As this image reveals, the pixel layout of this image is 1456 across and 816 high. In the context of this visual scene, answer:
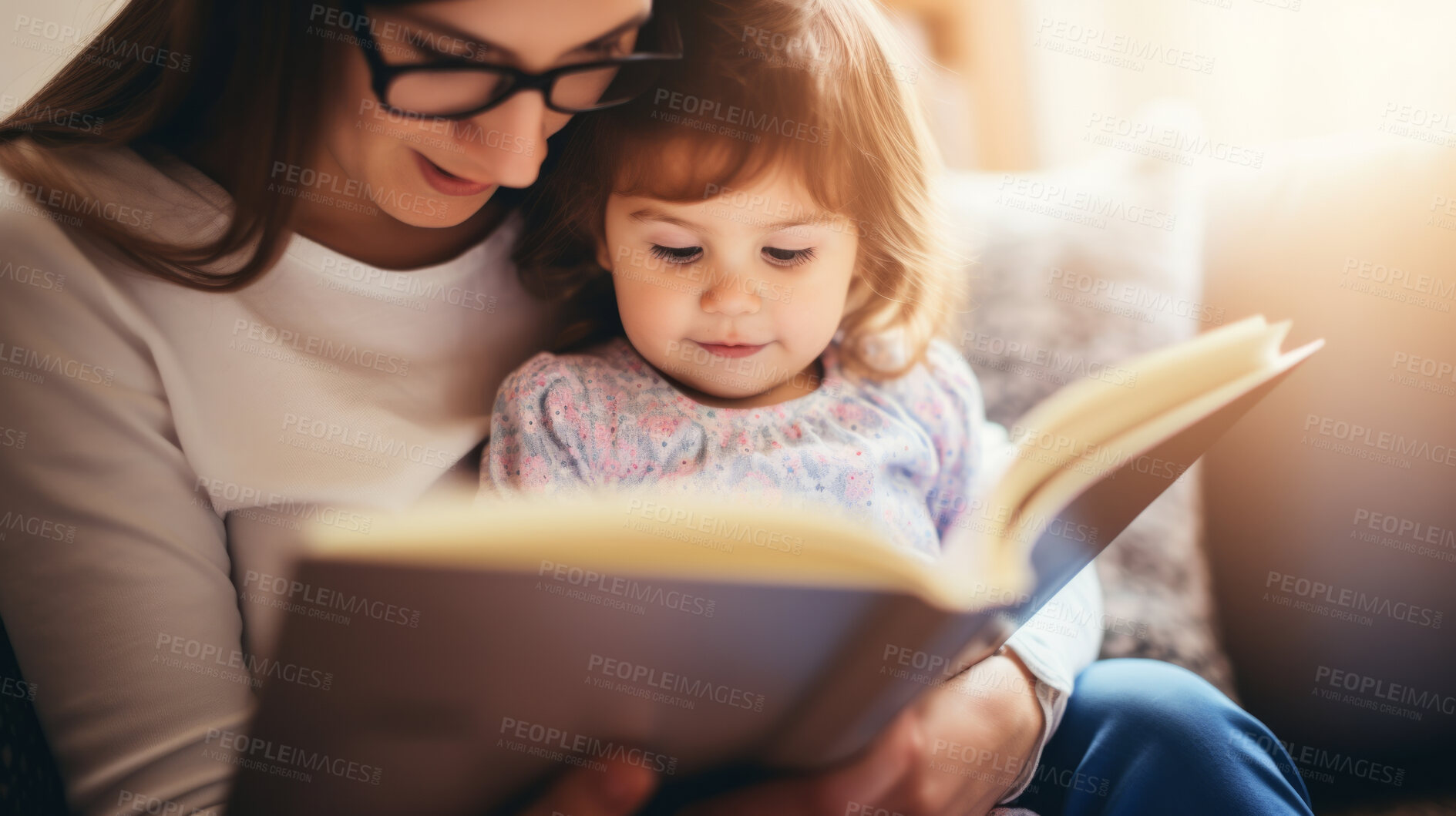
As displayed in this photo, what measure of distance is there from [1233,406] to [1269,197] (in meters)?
0.67

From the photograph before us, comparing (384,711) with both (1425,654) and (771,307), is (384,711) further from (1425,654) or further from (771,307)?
(1425,654)

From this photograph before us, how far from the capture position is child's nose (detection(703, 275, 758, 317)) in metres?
0.76

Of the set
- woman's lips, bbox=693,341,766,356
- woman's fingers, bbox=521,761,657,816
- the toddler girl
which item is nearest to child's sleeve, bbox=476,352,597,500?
the toddler girl

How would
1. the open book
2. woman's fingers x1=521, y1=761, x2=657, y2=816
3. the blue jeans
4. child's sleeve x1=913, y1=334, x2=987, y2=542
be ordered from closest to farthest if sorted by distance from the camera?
the open book, woman's fingers x1=521, y1=761, x2=657, y2=816, the blue jeans, child's sleeve x1=913, y1=334, x2=987, y2=542

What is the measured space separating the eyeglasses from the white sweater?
0.70 ft

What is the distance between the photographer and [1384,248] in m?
0.98

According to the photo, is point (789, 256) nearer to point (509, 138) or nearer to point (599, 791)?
point (509, 138)

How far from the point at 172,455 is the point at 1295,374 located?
122 centimetres

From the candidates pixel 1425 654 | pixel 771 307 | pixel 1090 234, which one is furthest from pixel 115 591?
pixel 1425 654

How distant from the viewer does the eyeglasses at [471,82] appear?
0.59 meters

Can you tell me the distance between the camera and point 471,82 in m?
0.64

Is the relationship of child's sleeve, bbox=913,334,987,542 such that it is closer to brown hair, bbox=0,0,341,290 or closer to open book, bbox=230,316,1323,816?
open book, bbox=230,316,1323,816

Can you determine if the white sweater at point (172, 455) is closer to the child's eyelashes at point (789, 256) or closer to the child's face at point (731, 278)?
the child's face at point (731, 278)

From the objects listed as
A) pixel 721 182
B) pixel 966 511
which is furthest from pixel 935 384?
pixel 721 182
